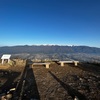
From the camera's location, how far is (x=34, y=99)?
821cm

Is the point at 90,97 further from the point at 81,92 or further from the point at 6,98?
the point at 6,98

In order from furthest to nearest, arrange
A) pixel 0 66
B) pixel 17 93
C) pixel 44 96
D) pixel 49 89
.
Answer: pixel 0 66, pixel 49 89, pixel 17 93, pixel 44 96

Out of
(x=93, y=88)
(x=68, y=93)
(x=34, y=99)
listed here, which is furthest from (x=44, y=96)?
(x=93, y=88)

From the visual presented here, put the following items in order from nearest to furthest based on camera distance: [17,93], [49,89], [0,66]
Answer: [17,93], [49,89], [0,66]

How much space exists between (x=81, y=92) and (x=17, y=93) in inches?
130

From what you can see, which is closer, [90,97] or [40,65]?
[90,97]

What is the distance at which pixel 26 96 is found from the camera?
29.0 feet

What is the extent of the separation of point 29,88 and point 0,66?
41.5 feet

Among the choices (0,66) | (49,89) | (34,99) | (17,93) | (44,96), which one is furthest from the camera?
(0,66)

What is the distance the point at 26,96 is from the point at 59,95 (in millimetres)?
1614

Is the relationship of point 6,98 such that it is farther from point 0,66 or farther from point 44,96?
point 0,66

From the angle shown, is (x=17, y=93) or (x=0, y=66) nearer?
(x=17, y=93)

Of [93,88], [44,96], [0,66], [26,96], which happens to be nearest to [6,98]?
[26,96]

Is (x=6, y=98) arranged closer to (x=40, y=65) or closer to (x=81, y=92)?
(x=81, y=92)
